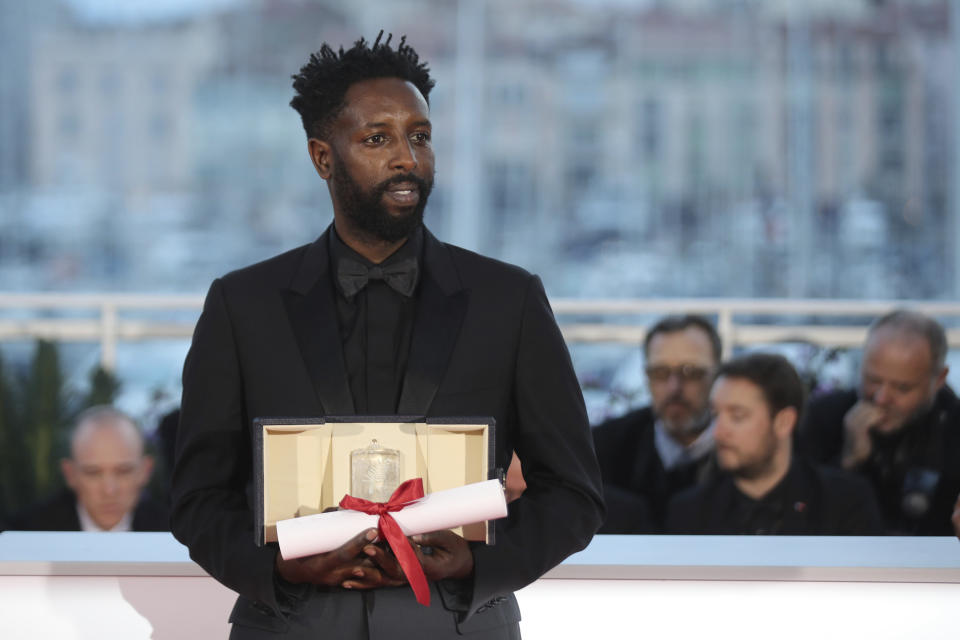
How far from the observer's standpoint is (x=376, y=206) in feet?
4.31

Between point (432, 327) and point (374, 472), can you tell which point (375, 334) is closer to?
point (432, 327)

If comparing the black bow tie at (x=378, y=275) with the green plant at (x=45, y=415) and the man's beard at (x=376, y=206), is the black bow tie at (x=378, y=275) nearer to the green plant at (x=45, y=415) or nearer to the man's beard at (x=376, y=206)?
the man's beard at (x=376, y=206)

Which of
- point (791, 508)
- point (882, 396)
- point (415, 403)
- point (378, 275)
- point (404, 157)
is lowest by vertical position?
point (791, 508)

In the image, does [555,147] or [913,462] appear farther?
[555,147]

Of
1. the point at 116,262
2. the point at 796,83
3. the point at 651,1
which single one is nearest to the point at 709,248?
the point at 796,83

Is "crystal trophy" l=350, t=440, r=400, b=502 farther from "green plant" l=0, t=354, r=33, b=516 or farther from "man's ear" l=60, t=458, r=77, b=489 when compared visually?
"green plant" l=0, t=354, r=33, b=516

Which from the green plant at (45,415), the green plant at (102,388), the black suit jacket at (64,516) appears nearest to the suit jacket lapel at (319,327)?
the black suit jacket at (64,516)

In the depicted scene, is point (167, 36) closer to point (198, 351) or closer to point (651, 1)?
point (651, 1)

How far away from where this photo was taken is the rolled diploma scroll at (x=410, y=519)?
113cm

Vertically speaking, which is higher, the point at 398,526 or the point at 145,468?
the point at 398,526

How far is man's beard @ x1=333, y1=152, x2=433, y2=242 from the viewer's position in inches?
51.3

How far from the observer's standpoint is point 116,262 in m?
5.38

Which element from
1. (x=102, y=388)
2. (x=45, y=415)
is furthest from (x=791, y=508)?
(x=45, y=415)

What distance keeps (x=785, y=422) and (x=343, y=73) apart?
2.17 m
